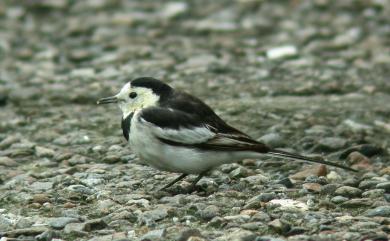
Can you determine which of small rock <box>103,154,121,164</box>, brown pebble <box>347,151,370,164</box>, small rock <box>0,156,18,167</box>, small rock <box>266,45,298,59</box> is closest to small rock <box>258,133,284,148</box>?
brown pebble <box>347,151,370,164</box>

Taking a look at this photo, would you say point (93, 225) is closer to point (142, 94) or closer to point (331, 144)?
point (142, 94)

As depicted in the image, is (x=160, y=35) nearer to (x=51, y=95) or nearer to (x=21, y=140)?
(x=51, y=95)

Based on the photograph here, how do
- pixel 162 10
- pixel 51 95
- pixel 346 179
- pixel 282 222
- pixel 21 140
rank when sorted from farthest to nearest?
pixel 162 10
pixel 51 95
pixel 21 140
pixel 346 179
pixel 282 222

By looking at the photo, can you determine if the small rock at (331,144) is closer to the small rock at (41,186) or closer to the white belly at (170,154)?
the white belly at (170,154)

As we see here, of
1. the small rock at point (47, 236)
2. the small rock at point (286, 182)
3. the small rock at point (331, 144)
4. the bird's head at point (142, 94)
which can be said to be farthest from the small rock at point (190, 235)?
the small rock at point (331, 144)

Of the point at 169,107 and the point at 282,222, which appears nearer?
the point at 282,222

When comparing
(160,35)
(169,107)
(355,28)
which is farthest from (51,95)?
(355,28)
